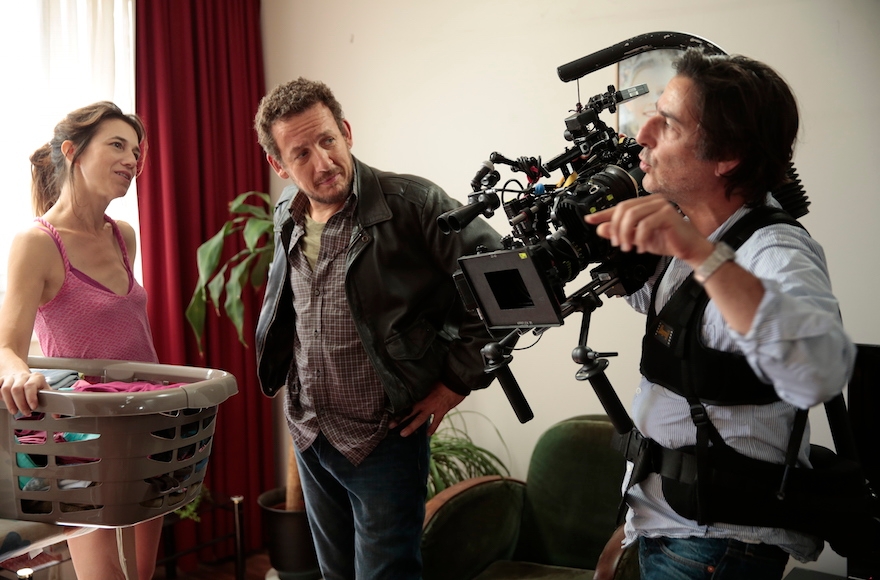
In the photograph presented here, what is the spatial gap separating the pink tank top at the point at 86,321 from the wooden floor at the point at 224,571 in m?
1.52

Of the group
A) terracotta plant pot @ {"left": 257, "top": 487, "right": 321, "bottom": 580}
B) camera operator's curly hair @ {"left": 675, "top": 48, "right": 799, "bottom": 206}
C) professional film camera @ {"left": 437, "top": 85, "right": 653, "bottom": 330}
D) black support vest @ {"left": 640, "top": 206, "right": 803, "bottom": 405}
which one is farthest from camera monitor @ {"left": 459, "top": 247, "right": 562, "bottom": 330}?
terracotta plant pot @ {"left": 257, "top": 487, "right": 321, "bottom": 580}

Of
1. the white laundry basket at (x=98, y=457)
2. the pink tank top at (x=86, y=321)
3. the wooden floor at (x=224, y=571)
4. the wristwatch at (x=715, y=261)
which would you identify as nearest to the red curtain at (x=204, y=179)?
the wooden floor at (x=224, y=571)

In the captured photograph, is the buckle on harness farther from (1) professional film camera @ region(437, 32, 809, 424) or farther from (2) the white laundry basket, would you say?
(2) the white laundry basket

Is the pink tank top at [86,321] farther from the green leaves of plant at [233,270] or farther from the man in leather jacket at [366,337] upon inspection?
the green leaves of plant at [233,270]

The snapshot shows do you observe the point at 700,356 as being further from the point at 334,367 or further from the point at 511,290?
the point at 334,367

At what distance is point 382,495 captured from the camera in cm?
155

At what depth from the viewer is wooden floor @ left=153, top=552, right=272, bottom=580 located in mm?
2932

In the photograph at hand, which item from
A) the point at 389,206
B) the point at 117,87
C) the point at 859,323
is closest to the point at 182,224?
the point at 117,87

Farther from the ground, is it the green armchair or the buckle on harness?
the buckle on harness

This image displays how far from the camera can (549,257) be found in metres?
1.03

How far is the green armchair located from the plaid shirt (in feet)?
1.94

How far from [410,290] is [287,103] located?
504 mm

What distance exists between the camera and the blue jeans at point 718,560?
3.11 feet

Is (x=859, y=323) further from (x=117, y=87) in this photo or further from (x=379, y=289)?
(x=117, y=87)
